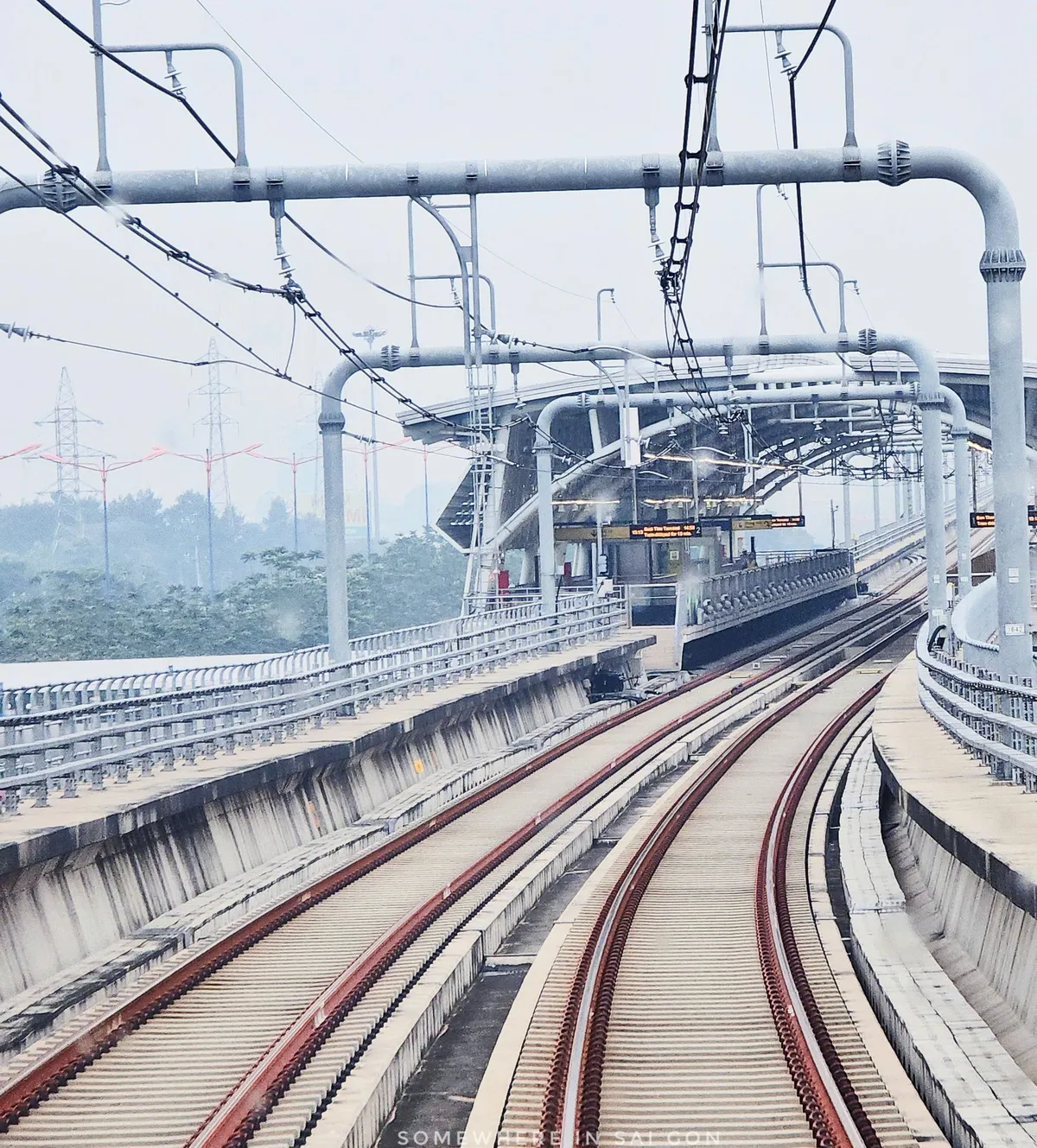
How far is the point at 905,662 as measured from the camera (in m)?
35.6

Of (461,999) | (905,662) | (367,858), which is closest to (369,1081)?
(461,999)

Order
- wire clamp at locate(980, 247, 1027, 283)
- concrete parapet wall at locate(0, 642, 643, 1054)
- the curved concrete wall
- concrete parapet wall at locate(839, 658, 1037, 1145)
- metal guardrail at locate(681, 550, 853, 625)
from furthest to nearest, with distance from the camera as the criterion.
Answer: metal guardrail at locate(681, 550, 853, 625)
wire clamp at locate(980, 247, 1027, 283)
the curved concrete wall
concrete parapet wall at locate(0, 642, 643, 1054)
concrete parapet wall at locate(839, 658, 1037, 1145)

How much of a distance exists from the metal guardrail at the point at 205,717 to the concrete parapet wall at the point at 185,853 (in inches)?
21.6

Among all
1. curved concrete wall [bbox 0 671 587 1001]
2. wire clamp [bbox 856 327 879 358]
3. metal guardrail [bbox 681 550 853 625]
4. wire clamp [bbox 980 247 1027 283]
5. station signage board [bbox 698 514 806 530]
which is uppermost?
wire clamp [bbox 856 327 879 358]

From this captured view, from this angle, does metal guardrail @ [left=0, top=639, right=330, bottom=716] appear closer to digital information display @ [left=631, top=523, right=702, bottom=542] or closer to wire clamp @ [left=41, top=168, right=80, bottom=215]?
wire clamp @ [left=41, top=168, right=80, bottom=215]

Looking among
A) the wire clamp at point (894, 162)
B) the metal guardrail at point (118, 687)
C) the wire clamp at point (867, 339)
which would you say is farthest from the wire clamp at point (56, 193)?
the wire clamp at point (867, 339)

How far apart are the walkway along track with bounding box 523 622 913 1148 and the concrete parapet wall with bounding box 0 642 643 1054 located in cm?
331

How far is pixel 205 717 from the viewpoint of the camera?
711 inches

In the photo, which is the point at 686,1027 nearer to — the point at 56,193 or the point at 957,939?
the point at 957,939

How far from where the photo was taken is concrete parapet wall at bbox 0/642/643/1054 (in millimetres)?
11820

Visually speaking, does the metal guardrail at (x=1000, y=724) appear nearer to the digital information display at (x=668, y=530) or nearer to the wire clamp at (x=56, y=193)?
the wire clamp at (x=56, y=193)

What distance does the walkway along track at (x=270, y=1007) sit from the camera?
917 cm

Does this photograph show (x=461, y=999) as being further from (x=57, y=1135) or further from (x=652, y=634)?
(x=652, y=634)

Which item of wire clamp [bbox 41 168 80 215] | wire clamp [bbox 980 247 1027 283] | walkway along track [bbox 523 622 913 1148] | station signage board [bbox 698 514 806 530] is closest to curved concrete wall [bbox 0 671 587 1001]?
walkway along track [bbox 523 622 913 1148]
